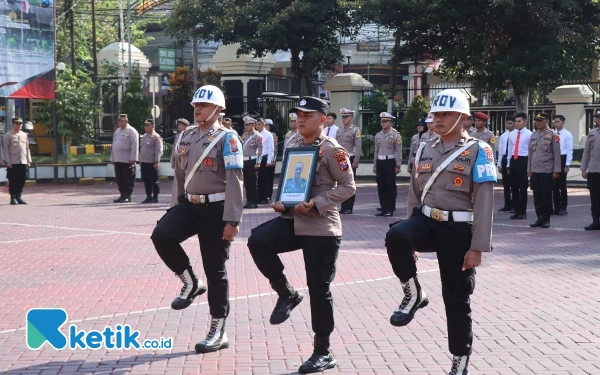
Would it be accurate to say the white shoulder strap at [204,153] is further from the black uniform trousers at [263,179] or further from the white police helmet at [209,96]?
the black uniform trousers at [263,179]

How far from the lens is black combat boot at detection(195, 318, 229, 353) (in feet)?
22.2

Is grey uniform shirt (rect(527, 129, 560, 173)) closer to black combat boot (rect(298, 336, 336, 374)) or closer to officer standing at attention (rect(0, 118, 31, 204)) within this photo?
black combat boot (rect(298, 336, 336, 374))

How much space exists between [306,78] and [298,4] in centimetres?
333

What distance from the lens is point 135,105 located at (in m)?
30.5

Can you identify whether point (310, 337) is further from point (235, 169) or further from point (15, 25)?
point (15, 25)

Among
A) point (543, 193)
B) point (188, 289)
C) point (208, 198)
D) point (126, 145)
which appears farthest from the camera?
point (126, 145)

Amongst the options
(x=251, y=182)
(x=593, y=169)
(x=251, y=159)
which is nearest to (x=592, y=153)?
(x=593, y=169)

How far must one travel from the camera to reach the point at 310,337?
736 cm

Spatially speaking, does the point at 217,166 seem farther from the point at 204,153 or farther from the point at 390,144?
the point at 390,144

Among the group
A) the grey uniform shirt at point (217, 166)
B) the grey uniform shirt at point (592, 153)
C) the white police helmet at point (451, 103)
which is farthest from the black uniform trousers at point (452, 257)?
the grey uniform shirt at point (592, 153)

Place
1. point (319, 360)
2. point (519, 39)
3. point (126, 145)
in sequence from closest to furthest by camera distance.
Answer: point (319, 360)
point (126, 145)
point (519, 39)

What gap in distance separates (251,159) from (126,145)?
3.04 metres

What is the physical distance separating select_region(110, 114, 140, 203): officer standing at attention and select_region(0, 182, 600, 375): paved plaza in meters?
5.46

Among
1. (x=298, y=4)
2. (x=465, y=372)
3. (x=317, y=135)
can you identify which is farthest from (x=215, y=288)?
(x=298, y=4)
